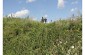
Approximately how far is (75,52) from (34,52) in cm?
53

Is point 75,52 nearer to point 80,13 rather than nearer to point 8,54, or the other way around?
point 80,13

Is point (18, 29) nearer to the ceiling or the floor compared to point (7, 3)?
nearer to the floor

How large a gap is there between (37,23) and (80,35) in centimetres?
59

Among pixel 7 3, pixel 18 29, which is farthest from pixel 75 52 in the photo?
pixel 7 3

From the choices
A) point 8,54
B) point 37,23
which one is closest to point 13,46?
point 8,54

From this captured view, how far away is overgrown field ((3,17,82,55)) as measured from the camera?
440 cm

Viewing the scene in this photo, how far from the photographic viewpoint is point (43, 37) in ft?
14.7

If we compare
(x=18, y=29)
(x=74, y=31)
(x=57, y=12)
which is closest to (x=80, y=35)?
(x=74, y=31)

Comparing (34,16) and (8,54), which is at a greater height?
(34,16)

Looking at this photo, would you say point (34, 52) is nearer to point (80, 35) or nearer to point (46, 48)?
point (46, 48)

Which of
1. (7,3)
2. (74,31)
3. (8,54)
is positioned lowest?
(8,54)

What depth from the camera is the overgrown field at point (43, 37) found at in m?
4.40

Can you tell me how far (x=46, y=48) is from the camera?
4426 millimetres

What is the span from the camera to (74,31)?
4.42 meters
